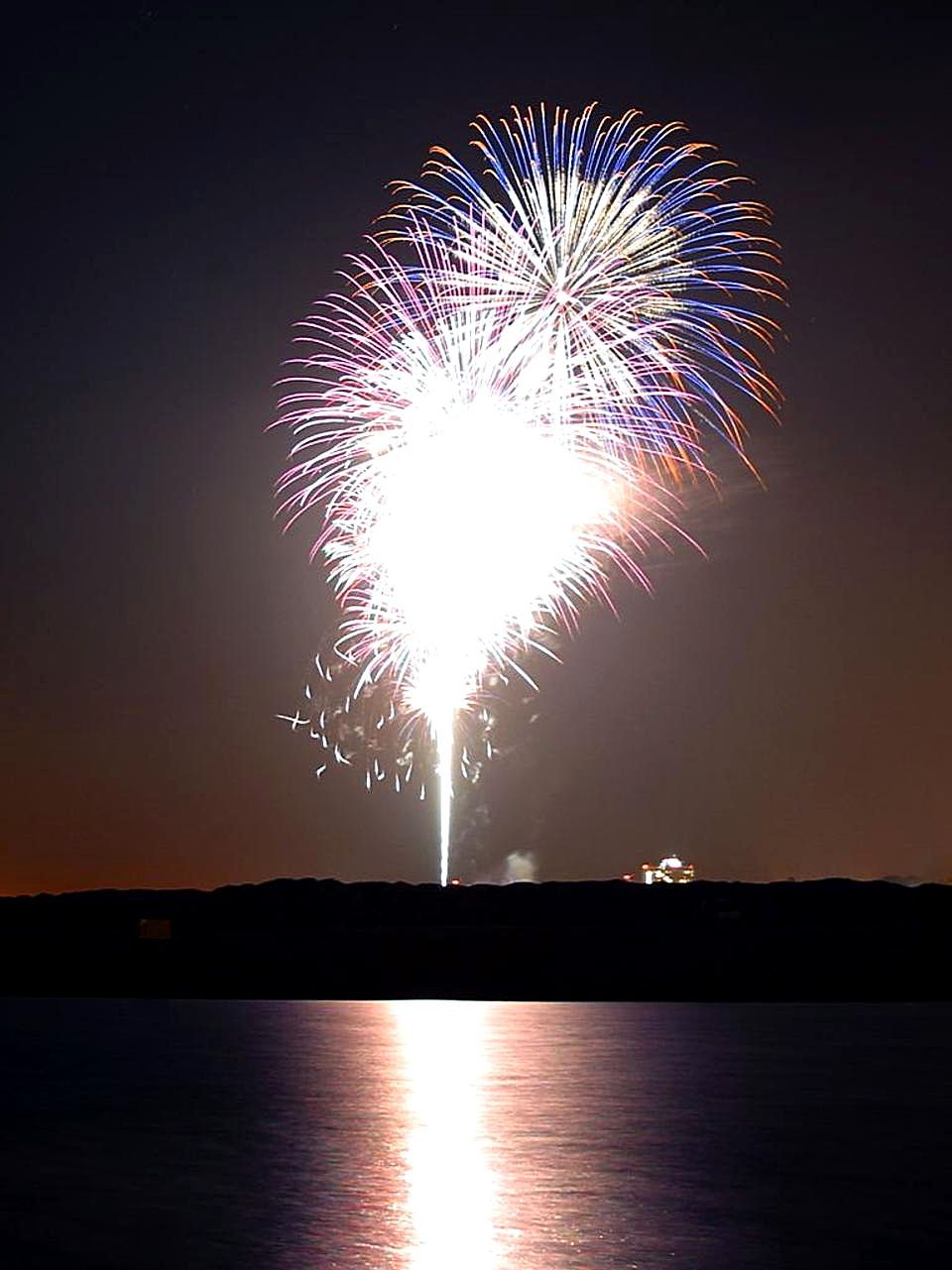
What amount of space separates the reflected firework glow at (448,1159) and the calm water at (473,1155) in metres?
0.05

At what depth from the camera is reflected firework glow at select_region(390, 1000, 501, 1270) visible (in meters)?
12.9

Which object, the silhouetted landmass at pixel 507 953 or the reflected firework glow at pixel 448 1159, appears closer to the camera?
the reflected firework glow at pixel 448 1159

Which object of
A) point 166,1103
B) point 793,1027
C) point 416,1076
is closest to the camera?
point 166,1103

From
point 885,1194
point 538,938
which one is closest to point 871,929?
point 538,938

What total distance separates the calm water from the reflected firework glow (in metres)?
0.05

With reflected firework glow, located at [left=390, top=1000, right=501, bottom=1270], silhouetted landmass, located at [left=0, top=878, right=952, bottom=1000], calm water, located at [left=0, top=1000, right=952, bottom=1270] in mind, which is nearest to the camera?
reflected firework glow, located at [left=390, top=1000, right=501, bottom=1270]

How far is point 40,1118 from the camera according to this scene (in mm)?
22453

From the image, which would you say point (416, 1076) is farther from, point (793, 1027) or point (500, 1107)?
point (793, 1027)

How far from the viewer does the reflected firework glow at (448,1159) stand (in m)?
12.9

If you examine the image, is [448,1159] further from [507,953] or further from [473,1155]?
[507,953]

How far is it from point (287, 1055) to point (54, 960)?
51751mm

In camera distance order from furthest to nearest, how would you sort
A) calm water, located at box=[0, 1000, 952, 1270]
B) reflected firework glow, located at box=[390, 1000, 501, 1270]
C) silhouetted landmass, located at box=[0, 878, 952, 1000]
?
silhouetted landmass, located at box=[0, 878, 952, 1000]
calm water, located at box=[0, 1000, 952, 1270]
reflected firework glow, located at box=[390, 1000, 501, 1270]

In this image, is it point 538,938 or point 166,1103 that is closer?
point 166,1103

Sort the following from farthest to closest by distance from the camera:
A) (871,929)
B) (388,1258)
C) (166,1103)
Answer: (871,929) < (166,1103) < (388,1258)
